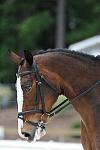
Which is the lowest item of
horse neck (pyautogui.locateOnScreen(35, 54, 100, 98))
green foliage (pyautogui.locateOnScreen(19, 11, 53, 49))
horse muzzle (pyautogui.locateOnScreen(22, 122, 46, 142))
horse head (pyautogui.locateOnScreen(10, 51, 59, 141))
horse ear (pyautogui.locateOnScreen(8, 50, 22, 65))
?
horse muzzle (pyautogui.locateOnScreen(22, 122, 46, 142))

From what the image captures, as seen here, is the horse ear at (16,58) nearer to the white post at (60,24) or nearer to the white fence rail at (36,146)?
the white fence rail at (36,146)

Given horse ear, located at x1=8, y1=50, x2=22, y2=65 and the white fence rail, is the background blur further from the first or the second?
Result: horse ear, located at x1=8, y1=50, x2=22, y2=65

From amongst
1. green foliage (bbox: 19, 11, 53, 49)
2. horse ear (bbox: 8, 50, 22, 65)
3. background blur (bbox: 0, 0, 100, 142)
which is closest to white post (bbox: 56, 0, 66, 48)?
background blur (bbox: 0, 0, 100, 142)

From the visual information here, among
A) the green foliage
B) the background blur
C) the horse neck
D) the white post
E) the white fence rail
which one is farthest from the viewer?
the white post

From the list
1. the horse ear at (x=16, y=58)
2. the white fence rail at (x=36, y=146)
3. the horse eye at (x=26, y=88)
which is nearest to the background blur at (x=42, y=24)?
the white fence rail at (x=36, y=146)

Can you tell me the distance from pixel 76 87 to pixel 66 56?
0.31m

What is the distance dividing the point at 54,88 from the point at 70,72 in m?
0.23

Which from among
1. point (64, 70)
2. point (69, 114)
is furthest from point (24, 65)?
point (69, 114)

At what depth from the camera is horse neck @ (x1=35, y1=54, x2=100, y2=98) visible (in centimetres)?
518

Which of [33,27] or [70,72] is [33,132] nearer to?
[70,72]

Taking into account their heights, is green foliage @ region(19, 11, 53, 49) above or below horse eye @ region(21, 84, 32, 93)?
above

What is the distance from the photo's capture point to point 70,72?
5.23 meters

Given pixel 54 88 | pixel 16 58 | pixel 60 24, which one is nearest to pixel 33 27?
pixel 60 24

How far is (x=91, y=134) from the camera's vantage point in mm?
5203
